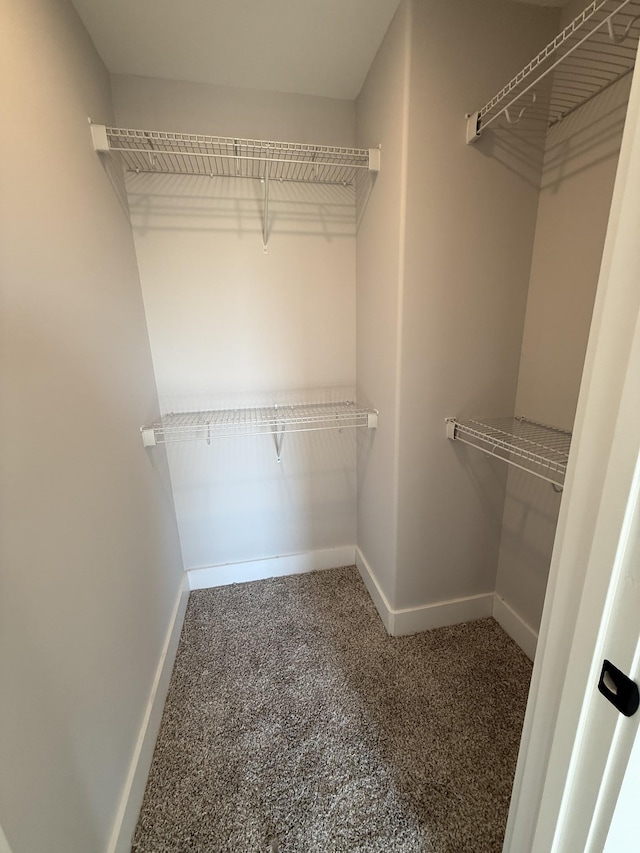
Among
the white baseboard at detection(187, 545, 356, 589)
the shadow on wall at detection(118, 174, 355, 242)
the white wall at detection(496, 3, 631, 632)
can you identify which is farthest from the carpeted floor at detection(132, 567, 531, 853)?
the shadow on wall at detection(118, 174, 355, 242)

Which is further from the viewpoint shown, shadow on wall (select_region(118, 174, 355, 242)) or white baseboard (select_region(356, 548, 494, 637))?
white baseboard (select_region(356, 548, 494, 637))

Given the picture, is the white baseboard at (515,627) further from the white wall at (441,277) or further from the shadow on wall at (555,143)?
the shadow on wall at (555,143)

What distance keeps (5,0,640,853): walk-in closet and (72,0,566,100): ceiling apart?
1 cm

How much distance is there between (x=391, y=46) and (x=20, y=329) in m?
1.59

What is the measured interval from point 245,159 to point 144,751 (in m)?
2.27

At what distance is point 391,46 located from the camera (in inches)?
50.8

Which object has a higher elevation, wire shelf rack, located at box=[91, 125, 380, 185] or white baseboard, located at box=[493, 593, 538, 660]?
wire shelf rack, located at box=[91, 125, 380, 185]

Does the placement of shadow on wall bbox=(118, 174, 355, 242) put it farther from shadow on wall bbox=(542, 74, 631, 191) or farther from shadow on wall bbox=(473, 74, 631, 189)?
shadow on wall bbox=(542, 74, 631, 191)

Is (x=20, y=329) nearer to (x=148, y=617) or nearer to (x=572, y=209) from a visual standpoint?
(x=148, y=617)

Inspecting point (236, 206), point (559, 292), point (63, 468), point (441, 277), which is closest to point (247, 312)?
point (236, 206)

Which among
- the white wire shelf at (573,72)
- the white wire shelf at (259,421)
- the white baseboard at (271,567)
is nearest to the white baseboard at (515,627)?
the white baseboard at (271,567)

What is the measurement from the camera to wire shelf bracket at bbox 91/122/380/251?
1.42m

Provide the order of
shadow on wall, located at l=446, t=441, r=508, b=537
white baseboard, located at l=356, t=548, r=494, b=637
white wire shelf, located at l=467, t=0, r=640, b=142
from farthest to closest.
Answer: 1. white baseboard, located at l=356, t=548, r=494, b=637
2. shadow on wall, located at l=446, t=441, r=508, b=537
3. white wire shelf, located at l=467, t=0, r=640, b=142

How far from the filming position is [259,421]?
1.71m
